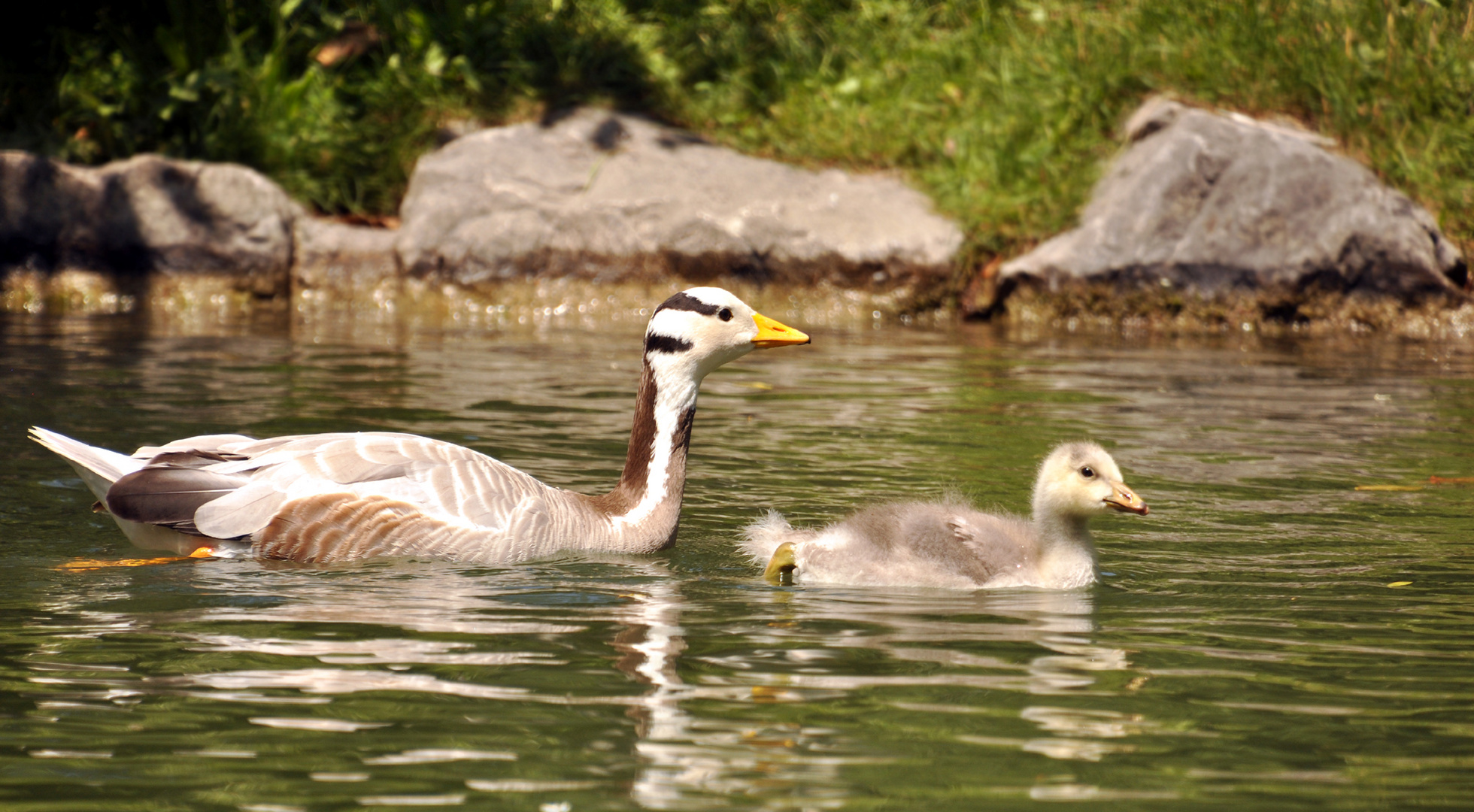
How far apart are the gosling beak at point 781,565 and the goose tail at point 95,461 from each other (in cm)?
233

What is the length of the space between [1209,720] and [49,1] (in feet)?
50.8

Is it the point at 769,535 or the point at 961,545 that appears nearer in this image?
the point at 961,545

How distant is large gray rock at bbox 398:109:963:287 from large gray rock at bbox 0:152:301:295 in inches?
49.8

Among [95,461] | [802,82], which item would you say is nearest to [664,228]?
[802,82]

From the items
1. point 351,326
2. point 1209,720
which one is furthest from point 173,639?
point 351,326

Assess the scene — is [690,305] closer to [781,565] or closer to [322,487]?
[781,565]

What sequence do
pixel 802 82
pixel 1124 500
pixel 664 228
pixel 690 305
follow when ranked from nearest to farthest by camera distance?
1. pixel 1124 500
2. pixel 690 305
3. pixel 664 228
4. pixel 802 82

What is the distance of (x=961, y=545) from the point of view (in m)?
5.60

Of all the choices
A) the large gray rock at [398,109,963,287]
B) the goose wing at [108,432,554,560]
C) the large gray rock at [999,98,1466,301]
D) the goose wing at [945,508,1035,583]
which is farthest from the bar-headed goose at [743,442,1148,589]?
the large gray rock at [398,109,963,287]

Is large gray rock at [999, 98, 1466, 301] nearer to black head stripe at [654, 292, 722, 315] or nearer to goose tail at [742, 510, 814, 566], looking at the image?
black head stripe at [654, 292, 722, 315]

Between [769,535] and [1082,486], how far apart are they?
1.12 m

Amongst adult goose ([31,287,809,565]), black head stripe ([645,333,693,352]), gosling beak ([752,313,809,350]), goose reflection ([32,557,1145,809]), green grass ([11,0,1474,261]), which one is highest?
green grass ([11,0,1474,261])

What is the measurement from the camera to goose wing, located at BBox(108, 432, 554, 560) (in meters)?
5.72

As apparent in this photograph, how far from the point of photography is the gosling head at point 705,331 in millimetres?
6227
